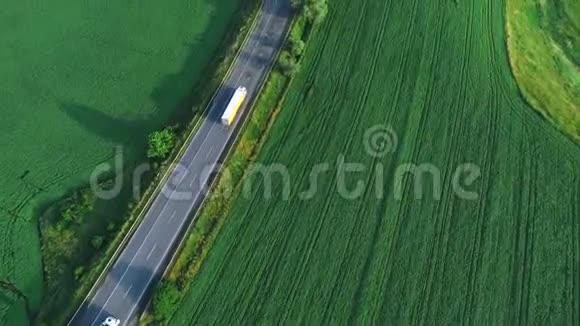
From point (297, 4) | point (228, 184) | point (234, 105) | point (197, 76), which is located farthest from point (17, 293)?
point (297, 4)

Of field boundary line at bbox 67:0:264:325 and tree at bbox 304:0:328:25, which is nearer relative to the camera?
field boundary line at bbox 67:0:264:325

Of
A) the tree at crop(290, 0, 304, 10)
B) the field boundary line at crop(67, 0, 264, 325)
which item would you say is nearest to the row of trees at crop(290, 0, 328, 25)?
the tree at crop(290, 0, 304, 10)

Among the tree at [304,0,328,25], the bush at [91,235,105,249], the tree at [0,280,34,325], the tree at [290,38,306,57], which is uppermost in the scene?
the tree at [304,0,328,25]

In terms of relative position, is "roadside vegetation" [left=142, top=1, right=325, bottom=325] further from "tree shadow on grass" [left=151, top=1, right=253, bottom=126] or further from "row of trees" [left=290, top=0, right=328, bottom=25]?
"tree shadow on grass" [left=151, top=1, right=253, bottom=126]

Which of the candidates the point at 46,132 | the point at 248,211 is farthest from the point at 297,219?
the point at 46,132

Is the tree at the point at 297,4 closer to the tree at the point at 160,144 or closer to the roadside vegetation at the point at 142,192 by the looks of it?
the roadside vegetation at the point at 142,192

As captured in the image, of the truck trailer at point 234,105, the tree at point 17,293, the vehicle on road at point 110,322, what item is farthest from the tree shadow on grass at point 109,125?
the vehicle on road at point 110,322

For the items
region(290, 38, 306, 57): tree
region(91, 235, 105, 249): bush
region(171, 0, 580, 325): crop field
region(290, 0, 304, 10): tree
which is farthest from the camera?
region(290, 0, 304, 10): tree
